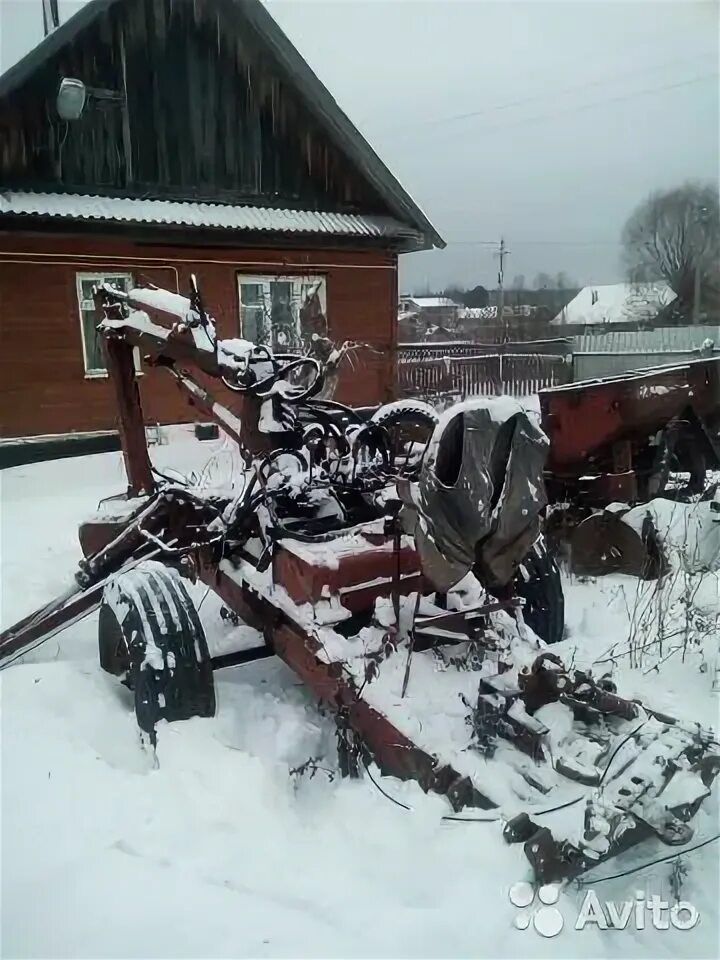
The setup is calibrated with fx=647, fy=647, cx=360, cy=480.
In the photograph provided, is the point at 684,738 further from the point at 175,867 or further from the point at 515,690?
the point at 175,867

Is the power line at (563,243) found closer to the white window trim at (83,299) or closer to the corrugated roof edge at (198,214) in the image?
the corrugated roof edge at (198,214)

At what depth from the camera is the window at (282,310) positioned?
1965 mm

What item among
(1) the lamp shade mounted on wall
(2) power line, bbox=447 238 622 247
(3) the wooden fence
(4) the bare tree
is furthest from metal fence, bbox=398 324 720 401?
(1) the lamp shade mounted on wall

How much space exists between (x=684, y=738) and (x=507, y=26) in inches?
72.0

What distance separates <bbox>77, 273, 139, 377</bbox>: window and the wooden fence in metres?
0.87

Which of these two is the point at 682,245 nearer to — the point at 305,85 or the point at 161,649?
the point at 305,85

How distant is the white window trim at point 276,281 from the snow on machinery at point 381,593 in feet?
0.53

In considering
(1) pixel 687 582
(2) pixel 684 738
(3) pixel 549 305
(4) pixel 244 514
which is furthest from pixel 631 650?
(4) pixel 244 514

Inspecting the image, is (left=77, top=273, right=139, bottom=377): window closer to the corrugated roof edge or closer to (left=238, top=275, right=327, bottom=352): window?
the corrugated roof edge

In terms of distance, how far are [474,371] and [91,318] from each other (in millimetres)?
1200

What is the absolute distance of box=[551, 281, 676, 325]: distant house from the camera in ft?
5.87

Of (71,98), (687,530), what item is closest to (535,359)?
(687,530)

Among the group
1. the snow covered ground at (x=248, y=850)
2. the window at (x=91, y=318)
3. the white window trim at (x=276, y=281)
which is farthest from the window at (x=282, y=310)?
the snow covered ground at (x=248, y=850)

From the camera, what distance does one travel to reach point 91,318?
6.65 ft
